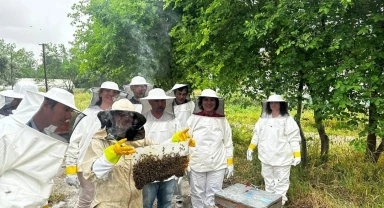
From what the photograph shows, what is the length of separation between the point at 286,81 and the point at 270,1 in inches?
46.8

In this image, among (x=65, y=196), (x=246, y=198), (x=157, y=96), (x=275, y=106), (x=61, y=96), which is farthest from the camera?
(x=65, y=196)

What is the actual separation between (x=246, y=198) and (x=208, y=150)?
4.03 ft

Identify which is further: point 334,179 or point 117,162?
point 334,179

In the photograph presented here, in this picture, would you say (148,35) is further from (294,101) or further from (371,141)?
(371,141)

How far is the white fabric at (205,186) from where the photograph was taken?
154 inches

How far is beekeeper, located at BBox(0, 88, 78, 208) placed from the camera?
2018 millimetres

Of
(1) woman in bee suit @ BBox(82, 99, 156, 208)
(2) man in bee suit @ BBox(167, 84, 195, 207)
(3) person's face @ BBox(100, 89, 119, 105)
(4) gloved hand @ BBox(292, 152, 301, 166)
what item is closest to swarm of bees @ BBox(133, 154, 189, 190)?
(1) woman in bee suit @ BBox(82, 99, 156, 208)

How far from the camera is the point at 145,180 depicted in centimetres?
236

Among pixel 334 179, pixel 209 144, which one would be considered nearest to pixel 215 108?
pixel 209 144

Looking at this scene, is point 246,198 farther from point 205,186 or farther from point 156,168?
point 205,186

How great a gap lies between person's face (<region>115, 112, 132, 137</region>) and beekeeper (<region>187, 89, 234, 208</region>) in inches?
70.1

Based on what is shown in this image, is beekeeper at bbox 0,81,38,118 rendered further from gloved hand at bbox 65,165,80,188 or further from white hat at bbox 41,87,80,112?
white hat at bbox 41,87,80,112

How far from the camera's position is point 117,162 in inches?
88.0

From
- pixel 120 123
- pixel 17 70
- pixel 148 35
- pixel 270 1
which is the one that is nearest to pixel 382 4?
pixel 270 1
